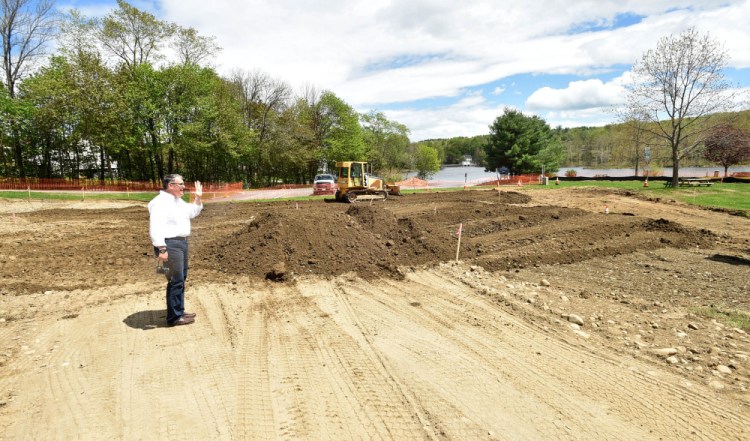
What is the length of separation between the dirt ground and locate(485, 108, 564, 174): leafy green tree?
37.8 m

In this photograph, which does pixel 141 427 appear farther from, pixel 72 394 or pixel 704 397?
pixel 704 397

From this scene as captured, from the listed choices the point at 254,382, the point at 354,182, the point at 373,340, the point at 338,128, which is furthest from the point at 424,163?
the point at 254,382

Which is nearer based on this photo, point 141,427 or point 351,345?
point 141,427

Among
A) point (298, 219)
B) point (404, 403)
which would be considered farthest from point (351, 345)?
point (298, 219)

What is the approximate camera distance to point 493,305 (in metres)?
7.15

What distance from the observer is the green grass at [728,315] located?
6.12m

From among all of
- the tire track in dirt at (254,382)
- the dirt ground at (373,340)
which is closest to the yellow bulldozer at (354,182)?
the dirt ground at (373,340)

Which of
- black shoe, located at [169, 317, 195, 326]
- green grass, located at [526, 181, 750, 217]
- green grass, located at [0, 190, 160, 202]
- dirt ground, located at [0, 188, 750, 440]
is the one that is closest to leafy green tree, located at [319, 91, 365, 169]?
green grass, located at [0, 190, 160, 202]

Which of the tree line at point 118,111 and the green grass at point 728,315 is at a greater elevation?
the tree line at point 118,111

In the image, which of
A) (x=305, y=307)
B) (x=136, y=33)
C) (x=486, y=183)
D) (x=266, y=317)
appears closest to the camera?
(x=266, y=317)

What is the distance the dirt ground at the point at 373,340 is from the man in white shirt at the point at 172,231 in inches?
28.5

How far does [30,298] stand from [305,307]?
5.27 meters

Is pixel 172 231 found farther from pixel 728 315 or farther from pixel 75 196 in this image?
pixel 75 196

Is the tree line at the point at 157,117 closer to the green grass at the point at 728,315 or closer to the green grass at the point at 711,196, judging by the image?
the green grass at the point at 711,196
